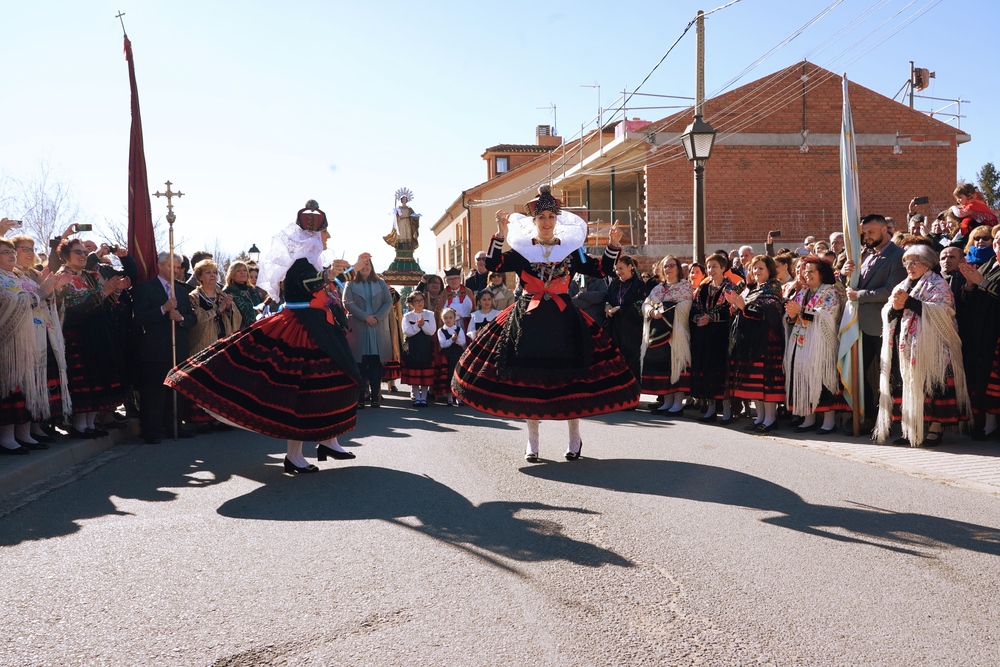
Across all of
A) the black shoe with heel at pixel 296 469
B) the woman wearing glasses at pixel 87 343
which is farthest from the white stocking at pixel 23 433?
the black shoe with heel at pixel 296 469

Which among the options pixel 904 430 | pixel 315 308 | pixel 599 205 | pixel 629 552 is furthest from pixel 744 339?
pixel 599 205

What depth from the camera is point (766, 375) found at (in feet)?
30.4

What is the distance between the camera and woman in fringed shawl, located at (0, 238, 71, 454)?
24.2 ft

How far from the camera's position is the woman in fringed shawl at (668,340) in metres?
10.6

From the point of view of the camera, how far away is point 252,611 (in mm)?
3711

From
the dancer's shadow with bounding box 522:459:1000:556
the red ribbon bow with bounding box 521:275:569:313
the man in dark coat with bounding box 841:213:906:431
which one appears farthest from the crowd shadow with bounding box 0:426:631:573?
the man in dark coat with bounding box 841:213:906:431

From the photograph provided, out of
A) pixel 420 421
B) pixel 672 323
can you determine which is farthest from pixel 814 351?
pixel 420 421

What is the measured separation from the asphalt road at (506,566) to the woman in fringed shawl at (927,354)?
48.7 inches

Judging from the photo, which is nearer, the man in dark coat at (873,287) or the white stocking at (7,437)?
the white stocking at (7,437)

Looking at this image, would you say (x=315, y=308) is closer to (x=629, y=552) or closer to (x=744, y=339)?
(x=629, y=552)

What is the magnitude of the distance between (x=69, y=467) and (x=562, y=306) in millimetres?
4395

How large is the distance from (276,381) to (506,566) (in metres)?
3.16

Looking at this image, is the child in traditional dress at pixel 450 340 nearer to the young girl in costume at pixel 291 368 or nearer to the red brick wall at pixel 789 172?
the young girl in costume at pixel 291 368

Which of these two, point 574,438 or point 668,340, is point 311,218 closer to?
point 574,438
